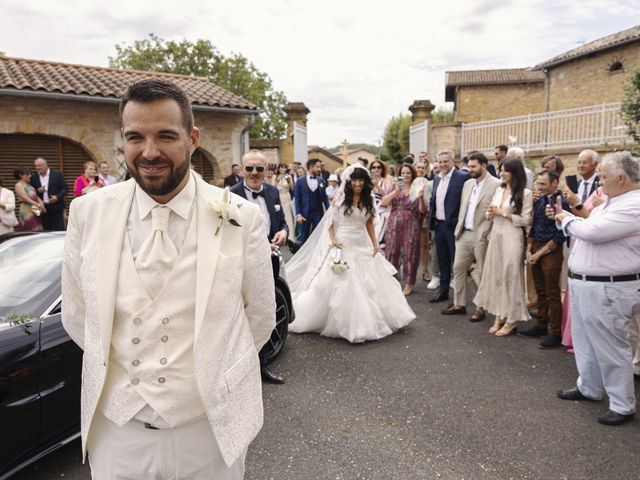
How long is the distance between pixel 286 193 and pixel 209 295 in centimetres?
1212

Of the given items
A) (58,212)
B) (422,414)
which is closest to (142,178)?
(422,414)

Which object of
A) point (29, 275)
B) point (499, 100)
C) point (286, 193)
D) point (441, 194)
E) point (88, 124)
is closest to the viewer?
point (29, 275)

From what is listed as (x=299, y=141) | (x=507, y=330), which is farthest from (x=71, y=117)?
(x=507, y=330)

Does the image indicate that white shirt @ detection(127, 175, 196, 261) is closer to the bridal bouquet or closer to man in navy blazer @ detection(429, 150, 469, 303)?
the bridal bouquet

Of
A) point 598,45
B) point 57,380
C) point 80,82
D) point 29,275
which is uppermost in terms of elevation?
point 598,45

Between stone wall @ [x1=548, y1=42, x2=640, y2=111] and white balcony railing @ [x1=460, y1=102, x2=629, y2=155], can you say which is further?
stone wall @ [x1=548, y1=42, x2=640, y2=111]

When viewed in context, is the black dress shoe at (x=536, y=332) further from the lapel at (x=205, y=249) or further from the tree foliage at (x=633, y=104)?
the tree foliage at (x=633, y=104)

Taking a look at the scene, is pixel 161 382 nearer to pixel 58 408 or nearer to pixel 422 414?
pixel 58 408

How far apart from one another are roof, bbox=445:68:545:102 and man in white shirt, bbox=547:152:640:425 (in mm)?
28426

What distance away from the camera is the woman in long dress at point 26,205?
29.8ft

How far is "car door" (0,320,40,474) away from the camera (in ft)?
8.46

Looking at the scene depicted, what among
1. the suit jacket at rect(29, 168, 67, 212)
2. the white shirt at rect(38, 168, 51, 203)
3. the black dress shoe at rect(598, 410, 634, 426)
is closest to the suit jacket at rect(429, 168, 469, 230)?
the black dress shoe at rect(598, 410, 634, 426)

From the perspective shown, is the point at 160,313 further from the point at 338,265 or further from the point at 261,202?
the point at 338,265

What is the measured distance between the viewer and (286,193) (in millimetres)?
13539
